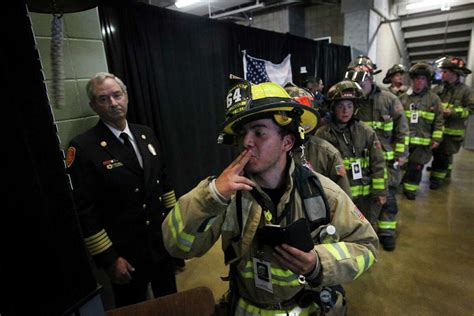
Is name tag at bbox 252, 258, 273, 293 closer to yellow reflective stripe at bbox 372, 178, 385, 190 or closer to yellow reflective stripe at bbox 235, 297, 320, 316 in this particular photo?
yellow reflective stripe at bbox 235, 297, 320, 316

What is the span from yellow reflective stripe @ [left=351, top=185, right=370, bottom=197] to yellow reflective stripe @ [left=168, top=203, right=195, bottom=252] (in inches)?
87.6

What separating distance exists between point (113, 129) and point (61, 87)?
789 millimetres

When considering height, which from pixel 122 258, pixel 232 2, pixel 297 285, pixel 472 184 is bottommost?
pixel 472 184

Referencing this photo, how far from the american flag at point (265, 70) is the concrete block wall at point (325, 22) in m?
4.71

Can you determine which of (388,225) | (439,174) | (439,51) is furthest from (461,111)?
(439,51)

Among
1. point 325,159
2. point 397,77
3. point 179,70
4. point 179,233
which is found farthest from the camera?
point 397,77

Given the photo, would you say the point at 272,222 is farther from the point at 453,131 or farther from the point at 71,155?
the point at 453,131

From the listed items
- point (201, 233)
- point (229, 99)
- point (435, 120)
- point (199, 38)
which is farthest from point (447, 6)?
point (201, 233)

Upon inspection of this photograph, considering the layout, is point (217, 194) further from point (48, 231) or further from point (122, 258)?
point (122, 258)

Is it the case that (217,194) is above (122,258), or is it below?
above

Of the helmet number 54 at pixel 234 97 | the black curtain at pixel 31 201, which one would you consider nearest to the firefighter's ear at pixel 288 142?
the helmet number 54 at pixel 234 97

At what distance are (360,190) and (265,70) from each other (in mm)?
2725

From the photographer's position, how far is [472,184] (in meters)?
4.98

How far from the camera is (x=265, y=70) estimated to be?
4.64 meters
